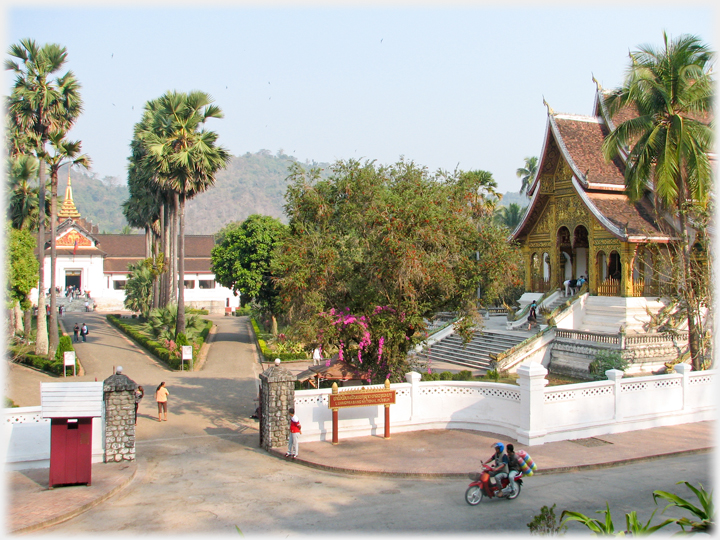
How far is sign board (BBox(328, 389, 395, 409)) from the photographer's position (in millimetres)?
13828

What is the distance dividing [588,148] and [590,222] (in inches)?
146

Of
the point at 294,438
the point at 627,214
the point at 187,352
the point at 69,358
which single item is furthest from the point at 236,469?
the point at 627,214

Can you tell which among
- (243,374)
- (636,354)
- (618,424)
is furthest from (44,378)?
(636,354)

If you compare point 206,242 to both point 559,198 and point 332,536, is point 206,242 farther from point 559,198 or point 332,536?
point 332,536

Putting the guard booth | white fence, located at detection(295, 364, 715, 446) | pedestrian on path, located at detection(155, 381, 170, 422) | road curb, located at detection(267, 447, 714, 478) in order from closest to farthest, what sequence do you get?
the guard booth < road curb, located at detection(267, 447, 714, 478) < white fence, located at detection(295, 364, 715, 446) < pedestrian on path, located at detection(155, 381, 170, 422)

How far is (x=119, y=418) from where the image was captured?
12742 mm

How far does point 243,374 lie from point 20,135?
1567 cm

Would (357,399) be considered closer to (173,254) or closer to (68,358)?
(68,358)

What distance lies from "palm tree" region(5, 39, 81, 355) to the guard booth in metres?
16.1

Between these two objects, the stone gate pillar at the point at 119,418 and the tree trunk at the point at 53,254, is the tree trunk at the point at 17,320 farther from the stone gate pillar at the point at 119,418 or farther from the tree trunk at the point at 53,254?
the stone gate pillar at the point at 119,418

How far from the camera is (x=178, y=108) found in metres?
30.1

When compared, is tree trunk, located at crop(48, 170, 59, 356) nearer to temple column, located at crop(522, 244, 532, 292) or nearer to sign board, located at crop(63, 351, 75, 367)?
sign board, located at crop(63, 351, 75, 367)

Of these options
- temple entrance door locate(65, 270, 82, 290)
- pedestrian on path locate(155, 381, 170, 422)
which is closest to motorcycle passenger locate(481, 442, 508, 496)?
pedestrian on path locate(155, 381, 170, 422)

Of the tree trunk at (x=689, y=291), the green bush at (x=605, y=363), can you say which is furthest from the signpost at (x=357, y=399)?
the tree trunk at (x=689, y=291)
